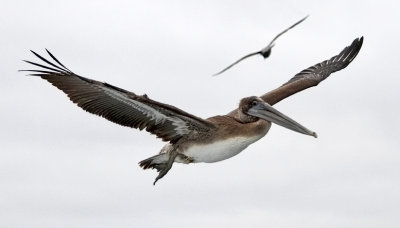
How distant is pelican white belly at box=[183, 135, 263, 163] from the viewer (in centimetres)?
1795

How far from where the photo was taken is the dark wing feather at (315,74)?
21.4 metres

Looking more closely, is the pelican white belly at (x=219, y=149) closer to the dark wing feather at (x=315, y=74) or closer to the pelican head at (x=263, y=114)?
the pelican head at (x=263, y=114)

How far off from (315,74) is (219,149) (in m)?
7.21

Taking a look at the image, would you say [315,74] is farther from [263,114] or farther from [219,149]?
[219,149]

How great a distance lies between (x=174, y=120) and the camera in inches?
717

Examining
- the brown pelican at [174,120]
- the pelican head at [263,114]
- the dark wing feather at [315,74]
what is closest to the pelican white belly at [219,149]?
the brown pelican at [174,120]

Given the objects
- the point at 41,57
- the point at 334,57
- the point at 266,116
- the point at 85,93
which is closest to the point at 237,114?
the point at 266,116

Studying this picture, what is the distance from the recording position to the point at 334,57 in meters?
25.9

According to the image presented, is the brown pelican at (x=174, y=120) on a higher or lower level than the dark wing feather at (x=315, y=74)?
lower

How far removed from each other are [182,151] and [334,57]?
346 inches

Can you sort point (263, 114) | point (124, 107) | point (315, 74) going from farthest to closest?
point (315, 74), point (263, 114), point (124, 107)

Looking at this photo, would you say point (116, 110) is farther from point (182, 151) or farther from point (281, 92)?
point (281, 92)

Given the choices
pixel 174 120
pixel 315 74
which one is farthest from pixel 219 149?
pixel 315 74

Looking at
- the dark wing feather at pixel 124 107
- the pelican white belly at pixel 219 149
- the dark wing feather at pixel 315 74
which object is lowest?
the pelican white belly at pixel 219 149
